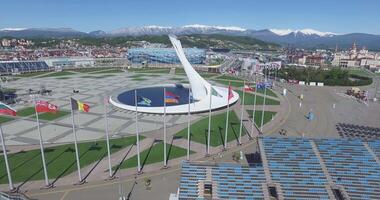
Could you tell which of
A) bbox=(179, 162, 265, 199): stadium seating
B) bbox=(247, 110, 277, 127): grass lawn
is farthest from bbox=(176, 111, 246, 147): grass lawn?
bbox=(179, 162, 265, 199): stadium seating

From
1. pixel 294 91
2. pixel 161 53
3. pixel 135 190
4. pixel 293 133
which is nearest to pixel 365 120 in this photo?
pixel 293 133

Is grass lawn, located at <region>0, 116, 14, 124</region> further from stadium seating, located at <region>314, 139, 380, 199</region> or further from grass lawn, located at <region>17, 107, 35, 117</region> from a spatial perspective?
stadium seating, located at <region>314, 139, 380, 199</region>

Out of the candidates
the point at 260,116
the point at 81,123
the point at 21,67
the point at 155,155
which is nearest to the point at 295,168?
the point at 155,155

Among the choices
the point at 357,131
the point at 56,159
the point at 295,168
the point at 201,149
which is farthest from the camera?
the point at 357,131

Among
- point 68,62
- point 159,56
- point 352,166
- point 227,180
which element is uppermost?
point 159,56

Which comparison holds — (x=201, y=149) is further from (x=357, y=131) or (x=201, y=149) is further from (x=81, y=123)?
(x=357, y=131)

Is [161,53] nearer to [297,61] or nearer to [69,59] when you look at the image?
[69,59]
